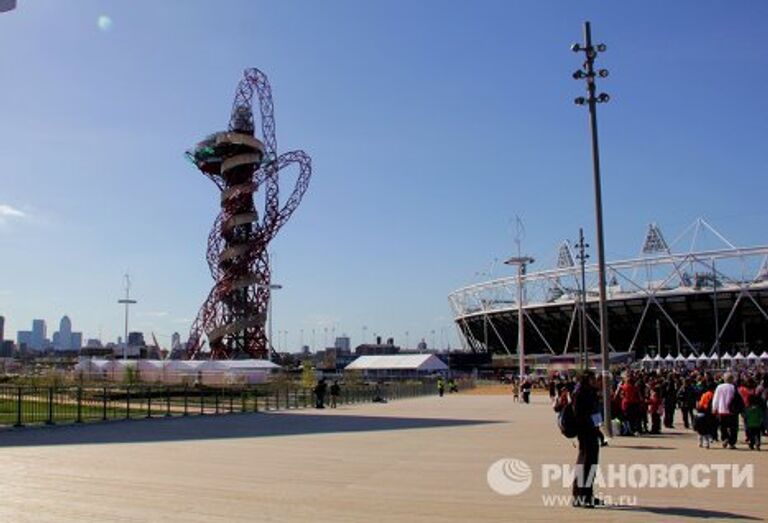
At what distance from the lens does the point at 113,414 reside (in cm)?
2777

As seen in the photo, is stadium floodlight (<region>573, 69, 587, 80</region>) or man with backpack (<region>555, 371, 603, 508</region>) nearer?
man with backpack (<region>555, 371, 603, 508</region>)

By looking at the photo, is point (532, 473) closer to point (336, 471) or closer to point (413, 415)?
point (336, 471)

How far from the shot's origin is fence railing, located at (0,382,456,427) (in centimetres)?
2467

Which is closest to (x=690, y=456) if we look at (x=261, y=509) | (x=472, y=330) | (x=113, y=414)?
(x=261, y=509)

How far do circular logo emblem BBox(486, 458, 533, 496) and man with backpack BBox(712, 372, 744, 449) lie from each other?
497 centimetres

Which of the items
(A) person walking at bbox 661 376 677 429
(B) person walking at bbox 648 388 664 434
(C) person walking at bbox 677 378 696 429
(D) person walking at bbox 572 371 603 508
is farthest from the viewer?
(A) person walking at bbox 661 376 677 429

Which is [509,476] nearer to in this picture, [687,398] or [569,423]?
[569,423]

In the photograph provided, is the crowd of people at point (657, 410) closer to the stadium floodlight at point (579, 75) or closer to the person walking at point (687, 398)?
the person walking at point (687, 398)

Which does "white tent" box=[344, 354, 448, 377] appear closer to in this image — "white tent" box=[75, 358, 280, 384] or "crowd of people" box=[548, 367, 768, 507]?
"white tent" box=[75, 358, 280, 384]

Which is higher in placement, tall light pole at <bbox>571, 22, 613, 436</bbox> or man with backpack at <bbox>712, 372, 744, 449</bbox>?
tall light pole at <bbox>571, 22, 613, 436</bbox>

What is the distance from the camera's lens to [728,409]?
54.3 ft
